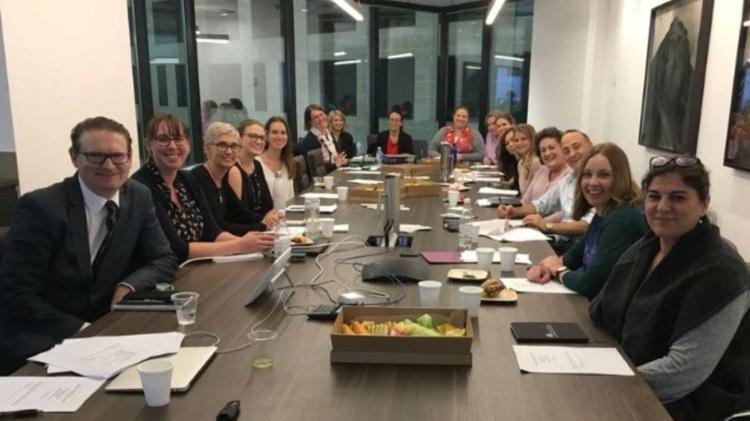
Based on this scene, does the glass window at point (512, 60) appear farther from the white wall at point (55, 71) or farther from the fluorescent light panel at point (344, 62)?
the white wall at point (55, 71)

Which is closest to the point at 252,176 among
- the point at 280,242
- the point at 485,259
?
the point at 280,242

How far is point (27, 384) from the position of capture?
1352 mm

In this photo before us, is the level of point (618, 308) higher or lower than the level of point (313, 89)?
lower

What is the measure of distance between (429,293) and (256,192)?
2266mm

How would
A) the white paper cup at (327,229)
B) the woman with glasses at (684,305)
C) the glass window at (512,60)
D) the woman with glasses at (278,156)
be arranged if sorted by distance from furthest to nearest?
the glass window at (512,60), the woman with glasses at (278,156), the white paper cup at (327,229), the woman with glasses at (684,305)

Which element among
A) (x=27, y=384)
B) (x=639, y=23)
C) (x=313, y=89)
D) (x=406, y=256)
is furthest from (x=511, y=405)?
(x=313, y=89)

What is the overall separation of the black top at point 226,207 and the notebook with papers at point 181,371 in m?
1.72

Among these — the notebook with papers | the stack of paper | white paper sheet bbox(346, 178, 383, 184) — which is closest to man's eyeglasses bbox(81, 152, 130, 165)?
the stack of paper

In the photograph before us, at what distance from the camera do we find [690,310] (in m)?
1.55

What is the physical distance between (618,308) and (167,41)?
5201 millimetres

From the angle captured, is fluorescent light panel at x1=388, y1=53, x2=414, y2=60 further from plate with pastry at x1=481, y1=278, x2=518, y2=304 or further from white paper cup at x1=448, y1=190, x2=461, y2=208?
plate with pastry at x1=481, y1=278, x2=518, y2=304

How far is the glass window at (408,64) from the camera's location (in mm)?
9039

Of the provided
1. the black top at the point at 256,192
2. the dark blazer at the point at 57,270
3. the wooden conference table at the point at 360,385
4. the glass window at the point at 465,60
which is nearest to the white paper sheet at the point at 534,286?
the wooden conference table at the point at 360,385

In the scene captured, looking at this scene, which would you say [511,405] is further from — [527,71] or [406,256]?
[527,71]
